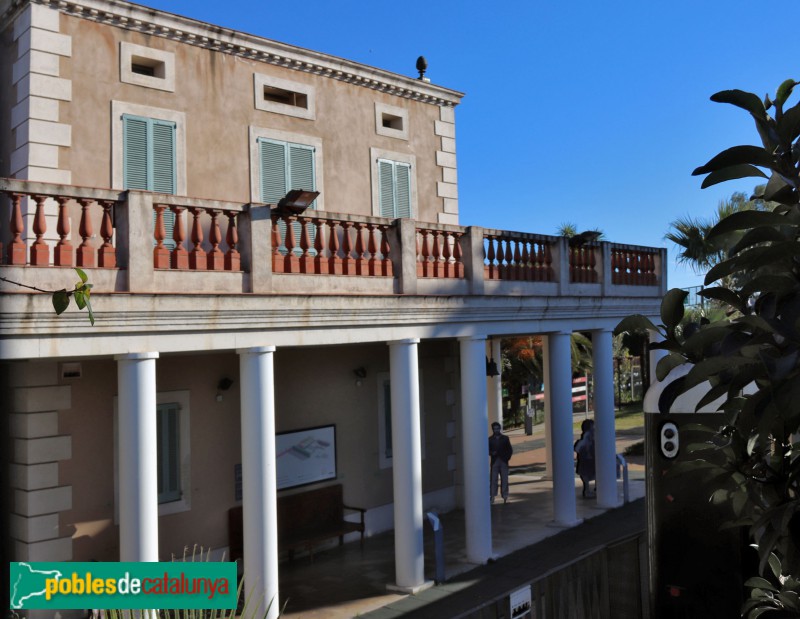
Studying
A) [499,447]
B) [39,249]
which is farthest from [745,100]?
[499,447]

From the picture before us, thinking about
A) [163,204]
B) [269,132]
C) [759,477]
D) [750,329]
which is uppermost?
[269,132]

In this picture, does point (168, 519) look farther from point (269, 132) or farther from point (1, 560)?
point (269, 132)

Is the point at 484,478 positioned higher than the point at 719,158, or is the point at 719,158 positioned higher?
the point at 719,158

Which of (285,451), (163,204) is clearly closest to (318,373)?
(285,451)

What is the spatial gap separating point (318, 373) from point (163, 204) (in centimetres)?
487

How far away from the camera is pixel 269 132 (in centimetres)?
1080

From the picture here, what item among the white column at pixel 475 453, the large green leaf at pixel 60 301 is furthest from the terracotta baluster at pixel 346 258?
the large green leaf at pixel 60 301

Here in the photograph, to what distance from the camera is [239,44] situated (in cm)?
1041

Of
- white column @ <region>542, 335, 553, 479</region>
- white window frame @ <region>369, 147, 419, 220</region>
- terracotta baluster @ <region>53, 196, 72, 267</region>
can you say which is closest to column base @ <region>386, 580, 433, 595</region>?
terracotta baluster @ <region>53, 196, 72, 267</region>

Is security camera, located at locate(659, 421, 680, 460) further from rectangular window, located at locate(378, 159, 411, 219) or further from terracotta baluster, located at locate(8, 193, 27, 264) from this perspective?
rectangular window, located at locate(378, 159, 411, 219)

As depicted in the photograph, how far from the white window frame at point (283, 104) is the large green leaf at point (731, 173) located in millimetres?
9264

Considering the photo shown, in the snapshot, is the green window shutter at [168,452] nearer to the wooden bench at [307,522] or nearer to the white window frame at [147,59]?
the wooden bench at [307,522]

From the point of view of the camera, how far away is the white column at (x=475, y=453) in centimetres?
1041

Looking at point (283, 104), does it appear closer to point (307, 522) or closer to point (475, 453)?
point (475, 453)
